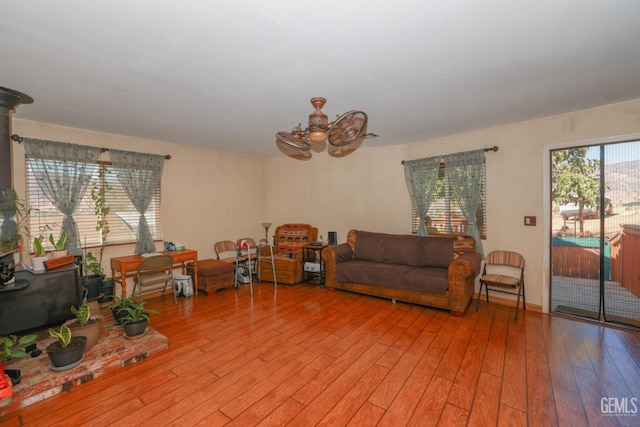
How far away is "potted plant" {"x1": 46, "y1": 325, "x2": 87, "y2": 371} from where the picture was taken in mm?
2244

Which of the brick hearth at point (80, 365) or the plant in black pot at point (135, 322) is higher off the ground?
the plant in black pot at point (135, 322)

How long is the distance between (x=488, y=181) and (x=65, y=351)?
507 cm

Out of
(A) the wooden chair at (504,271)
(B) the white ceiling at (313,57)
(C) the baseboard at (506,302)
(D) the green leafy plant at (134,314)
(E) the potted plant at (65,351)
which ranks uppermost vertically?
(B) the white ceiling at (313,57)

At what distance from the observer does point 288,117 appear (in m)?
3.42

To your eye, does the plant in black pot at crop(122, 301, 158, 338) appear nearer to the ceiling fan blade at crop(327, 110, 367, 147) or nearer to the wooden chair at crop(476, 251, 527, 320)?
the ceiling fan blade at crop(327, 110, 367, 147)

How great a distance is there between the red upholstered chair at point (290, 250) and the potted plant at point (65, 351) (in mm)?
2908

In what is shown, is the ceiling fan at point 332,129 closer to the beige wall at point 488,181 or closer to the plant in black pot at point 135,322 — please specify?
the beige wall at point 488,181

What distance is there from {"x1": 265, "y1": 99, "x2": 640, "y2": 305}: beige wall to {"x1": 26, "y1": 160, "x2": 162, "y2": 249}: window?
97.2 inches

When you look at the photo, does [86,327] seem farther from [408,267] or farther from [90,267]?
[408,267]

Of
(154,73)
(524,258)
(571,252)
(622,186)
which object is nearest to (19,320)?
(154,73)

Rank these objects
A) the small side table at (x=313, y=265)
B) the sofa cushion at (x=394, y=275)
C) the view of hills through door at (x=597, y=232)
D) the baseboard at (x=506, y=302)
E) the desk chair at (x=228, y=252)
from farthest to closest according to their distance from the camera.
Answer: the desk chair at (x=228, y=252)
the small side table at (x=313, y=265)
the baseboard at (x=506, y=302)
the sofa cushion at (x=394, y=275)
the view of hills through door at (x=597, y=232)

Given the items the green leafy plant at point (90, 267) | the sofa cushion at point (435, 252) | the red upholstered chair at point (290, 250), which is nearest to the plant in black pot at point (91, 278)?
the green leafy plant at point (90, 267)

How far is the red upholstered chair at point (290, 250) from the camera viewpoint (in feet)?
16.1

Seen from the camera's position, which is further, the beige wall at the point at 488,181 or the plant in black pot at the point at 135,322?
the beige wall at the point at 488,181
